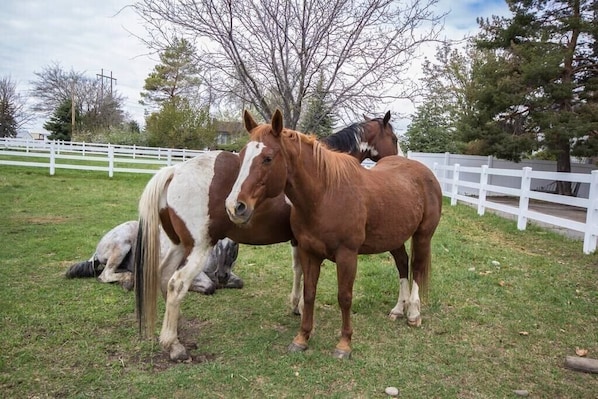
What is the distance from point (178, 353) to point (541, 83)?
1494 cm

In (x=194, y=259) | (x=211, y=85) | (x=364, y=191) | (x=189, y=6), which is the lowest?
(x=194, y=259)

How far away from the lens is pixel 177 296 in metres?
2.91

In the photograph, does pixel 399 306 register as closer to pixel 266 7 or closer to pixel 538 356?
pixel 538 356

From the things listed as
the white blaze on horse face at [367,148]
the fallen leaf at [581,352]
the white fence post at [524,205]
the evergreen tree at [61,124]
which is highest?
the evergreen tree at [61,124]

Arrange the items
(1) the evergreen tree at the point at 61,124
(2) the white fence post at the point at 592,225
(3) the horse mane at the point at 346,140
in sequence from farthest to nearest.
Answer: (1) the evergreen tree at the point at 61,124 < (2) the white fence post at the point at 592,225 < (3) the horse mane at the point at 346,140

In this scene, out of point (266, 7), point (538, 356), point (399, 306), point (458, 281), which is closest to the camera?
point (538, 356)

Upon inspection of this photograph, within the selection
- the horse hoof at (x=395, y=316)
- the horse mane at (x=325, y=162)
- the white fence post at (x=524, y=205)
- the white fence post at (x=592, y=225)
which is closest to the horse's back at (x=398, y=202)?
the horse mane at (x=325, y=162)

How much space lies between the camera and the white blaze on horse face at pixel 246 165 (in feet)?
7.86

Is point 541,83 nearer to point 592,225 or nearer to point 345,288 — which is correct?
point 592,225

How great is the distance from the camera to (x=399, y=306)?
12.6 ft

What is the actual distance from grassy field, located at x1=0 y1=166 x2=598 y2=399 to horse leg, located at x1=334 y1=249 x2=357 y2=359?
0.36ft

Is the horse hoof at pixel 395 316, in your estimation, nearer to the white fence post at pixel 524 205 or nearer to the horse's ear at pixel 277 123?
the horse's ear at pixel 277 123

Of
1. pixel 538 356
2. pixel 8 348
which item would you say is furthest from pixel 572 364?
pixel 8 348

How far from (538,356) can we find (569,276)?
7.99 feet
